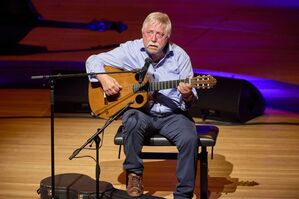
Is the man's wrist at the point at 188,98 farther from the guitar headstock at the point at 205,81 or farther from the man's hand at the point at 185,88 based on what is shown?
the guitar headstock at the point at 205,81

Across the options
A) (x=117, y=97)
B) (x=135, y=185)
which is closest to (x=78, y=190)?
(x=135, y=185)

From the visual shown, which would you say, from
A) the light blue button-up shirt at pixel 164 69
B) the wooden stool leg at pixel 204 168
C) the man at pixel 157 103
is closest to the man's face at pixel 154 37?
the man at pixel 157 103

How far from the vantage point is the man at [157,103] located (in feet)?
15.7

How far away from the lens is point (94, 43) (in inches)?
368

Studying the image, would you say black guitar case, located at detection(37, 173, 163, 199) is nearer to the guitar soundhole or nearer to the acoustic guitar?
the acoustic guitar

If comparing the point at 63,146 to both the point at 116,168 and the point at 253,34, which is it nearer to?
the point at 116,168

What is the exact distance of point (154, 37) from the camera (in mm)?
4914

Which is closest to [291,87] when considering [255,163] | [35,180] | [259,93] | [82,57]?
[259,93]

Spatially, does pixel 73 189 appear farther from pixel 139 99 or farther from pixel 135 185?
pixel 139 99

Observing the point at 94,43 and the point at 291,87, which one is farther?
the point at 94,43

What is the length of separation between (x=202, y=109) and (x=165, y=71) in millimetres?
2116

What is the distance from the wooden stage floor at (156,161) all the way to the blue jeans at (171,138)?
1.74ft

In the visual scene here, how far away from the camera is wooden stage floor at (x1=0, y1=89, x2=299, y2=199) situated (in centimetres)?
543

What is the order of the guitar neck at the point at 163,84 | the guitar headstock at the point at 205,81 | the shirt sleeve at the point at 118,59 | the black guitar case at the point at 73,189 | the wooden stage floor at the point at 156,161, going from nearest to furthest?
the guitar headstock at the point at 205,81 → the guitar neck at the point at 163,84 → the black guitar case at the point at 73,189 → the shirt sleeve at the point at 118,59 → the wooden stage floor at the point at 156,161
